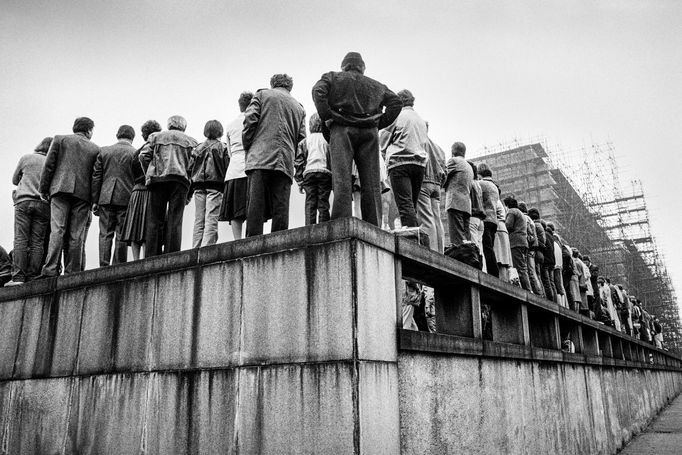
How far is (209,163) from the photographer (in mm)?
6754

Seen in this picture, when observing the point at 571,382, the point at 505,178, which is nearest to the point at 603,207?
the point at 505,178

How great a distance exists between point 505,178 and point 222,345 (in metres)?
36.4

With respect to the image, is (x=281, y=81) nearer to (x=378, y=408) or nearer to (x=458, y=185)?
(x=458, y=185)

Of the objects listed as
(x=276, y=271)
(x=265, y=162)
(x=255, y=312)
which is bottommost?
(x=255, y=312)

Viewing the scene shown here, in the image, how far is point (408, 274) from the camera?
16.5 feet

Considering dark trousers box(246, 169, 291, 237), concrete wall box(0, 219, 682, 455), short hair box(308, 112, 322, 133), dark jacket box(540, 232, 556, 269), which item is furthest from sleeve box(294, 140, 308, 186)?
dark jacket box(540, 232, 556, 269)

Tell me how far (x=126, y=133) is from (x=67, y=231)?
153cm

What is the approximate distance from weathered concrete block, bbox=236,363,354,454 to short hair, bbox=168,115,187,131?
3672 mm

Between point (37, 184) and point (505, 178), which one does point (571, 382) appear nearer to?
point (37, 184)

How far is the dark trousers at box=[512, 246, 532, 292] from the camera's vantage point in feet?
31.7

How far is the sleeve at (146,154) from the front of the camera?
6.42m

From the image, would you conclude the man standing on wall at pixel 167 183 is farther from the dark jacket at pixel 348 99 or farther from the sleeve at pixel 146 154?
the dark jacket at pixel 348 99

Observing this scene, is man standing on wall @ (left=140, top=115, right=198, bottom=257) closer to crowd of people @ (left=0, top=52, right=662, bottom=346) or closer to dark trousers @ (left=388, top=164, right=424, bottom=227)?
crowd of people @ (left=0, top=52, right=662, bottom=346)

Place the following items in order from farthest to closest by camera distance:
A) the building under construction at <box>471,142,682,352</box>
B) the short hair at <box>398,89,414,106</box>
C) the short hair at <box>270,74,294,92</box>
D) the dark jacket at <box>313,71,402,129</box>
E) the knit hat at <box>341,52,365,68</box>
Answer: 1. the building under construction at <box>471,142,682,352</box>
2. the short hair at <box>398,89,414,106</box>
3. the short hair at <box>270,74,294,92</box>
4. the knit hat at <box>341,52,365,68</box>
5. the dark jacket at <box>313,71,402,129</box>
